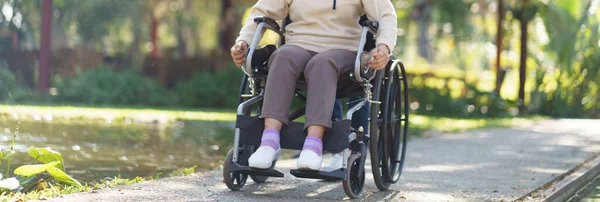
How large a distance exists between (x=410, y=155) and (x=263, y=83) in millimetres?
3043

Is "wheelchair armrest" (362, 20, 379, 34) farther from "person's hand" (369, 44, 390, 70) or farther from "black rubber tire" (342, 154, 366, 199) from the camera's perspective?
"black rubber tire" (342, 154, 366, 199)

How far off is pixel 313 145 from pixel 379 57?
0.55 m

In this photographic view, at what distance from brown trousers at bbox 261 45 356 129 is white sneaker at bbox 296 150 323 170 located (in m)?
0.16

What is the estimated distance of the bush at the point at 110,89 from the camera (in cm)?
1658

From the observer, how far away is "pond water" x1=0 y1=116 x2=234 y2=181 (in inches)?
271

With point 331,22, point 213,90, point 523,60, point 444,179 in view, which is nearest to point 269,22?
point 331,22

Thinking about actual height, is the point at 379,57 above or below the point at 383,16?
below

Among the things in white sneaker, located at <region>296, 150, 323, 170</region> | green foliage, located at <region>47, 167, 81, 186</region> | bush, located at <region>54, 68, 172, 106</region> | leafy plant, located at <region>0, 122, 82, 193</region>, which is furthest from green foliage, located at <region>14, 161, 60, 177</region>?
bush, located at <region>54, 68, 172, 106</region>

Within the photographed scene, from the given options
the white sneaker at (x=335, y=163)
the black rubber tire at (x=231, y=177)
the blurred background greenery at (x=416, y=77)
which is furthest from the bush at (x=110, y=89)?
the white sneaker at (x=335, y=163)

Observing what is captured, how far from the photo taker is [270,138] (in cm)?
482

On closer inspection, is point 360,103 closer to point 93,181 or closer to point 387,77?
point 387,77

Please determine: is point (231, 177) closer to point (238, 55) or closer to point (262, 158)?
point (262, 158)

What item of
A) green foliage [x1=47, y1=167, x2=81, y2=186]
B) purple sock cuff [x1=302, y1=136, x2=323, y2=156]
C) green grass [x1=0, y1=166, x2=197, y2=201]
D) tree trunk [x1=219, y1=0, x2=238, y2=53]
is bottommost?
green grass [x1=0, y1=166, x2=197, y2=201]

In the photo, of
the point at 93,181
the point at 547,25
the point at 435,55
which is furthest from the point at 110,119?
the point at 435,55
